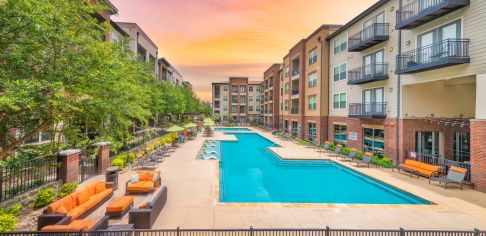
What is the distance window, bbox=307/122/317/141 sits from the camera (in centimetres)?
3219

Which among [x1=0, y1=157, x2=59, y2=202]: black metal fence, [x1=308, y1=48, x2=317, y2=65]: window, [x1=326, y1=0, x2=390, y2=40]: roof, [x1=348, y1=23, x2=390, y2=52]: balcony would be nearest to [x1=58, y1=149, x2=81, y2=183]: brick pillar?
[x1=0, y1=157, x2=59, y2=202]: black metal fence

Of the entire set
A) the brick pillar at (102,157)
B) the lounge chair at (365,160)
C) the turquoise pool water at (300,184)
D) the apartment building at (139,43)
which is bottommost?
the turquoise pool water at (300,184)

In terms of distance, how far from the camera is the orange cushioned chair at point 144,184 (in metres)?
11.2

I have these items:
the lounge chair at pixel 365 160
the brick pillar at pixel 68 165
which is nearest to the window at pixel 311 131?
the lounge chair at pixel 365 160

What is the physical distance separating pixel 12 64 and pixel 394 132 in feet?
70.8

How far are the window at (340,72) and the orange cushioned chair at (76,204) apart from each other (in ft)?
78.9

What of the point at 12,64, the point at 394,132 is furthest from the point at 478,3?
the point at 12,64

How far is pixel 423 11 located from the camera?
14.4 meters

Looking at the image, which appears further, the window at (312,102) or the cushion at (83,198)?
the window at (312,102)

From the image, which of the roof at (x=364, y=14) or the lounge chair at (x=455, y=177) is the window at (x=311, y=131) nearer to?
the roof at (x=364, y=14)

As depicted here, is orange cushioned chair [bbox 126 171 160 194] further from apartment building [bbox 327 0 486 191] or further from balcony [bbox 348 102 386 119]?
balcony [bbox 348 102 386 119]

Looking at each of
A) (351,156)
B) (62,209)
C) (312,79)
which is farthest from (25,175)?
(312,79)

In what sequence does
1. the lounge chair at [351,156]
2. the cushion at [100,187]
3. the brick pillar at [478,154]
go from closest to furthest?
the cushion at [100,187] < the brick pillar at [478,154] < the lounge chair at [351,156]

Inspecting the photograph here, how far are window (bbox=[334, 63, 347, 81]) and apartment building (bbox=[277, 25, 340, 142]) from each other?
175 cm
